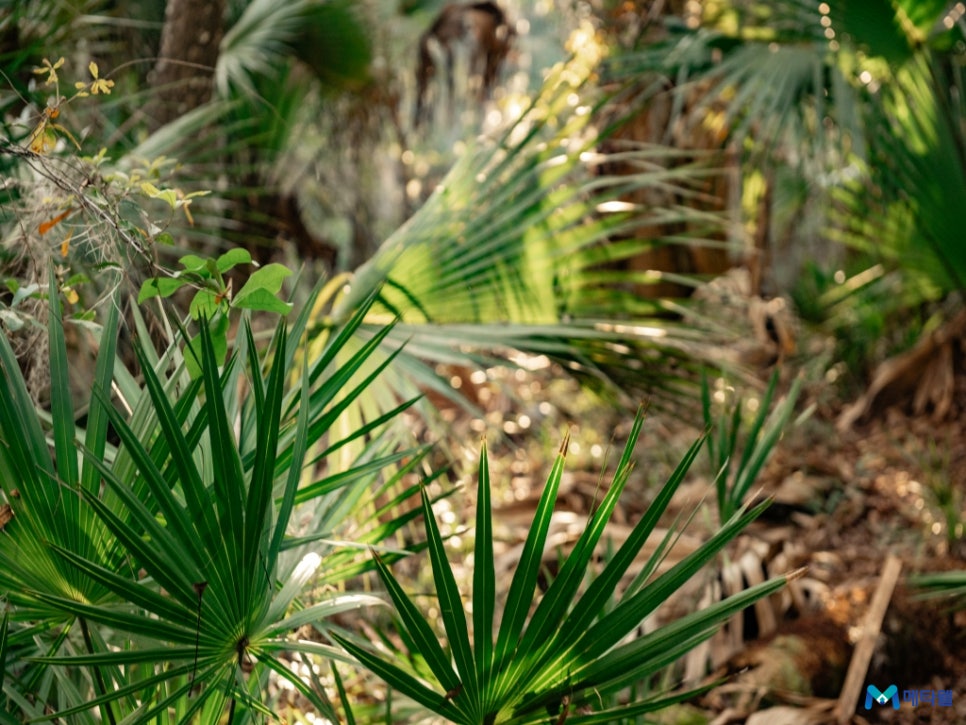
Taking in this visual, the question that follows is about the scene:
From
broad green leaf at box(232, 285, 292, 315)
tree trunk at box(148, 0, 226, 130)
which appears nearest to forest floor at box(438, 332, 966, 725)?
broad green leaf at box(232, 285, 292, 315)

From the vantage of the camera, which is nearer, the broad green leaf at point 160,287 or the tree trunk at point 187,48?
the broad green leaf at point 160,287

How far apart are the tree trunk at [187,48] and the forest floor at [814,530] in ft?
5.49

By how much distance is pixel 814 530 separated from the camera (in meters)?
3.51

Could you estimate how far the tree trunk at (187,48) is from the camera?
3.07 m

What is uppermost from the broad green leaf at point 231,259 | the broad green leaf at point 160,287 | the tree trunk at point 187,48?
the tree trunk at point 187,48

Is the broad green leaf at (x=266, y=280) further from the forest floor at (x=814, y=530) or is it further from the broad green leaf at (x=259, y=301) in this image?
the forest floor at (x=814, y=530)

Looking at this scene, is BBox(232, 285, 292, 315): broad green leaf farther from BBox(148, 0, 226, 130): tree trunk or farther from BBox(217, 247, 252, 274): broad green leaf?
BBox(148, 0, 226, 130): tree trunk

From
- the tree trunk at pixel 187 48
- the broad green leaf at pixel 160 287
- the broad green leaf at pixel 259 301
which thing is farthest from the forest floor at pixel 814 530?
the tree trunk at pixel 187 48

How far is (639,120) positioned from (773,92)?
0.98m

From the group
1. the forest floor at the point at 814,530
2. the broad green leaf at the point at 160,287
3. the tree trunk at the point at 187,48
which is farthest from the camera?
the tree trunk at the point at 187,48

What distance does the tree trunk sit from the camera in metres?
3.07

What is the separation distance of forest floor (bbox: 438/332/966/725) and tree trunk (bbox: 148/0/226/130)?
5.49 feet

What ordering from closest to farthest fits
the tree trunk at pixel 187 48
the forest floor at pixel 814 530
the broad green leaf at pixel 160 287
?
the broad green leaf at pixel 160 287, the forest floor at pixel 814 530, the tree trunk at pixel 187 48

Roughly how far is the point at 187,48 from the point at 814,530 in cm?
305
